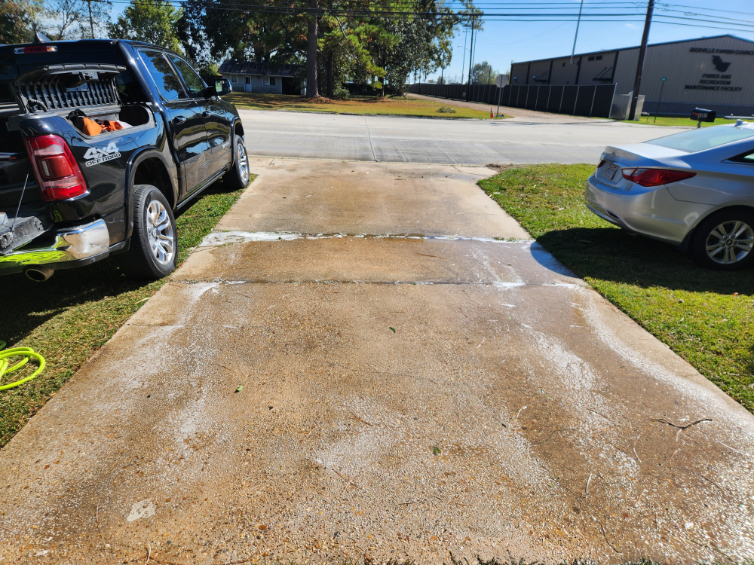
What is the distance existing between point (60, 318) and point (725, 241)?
6.62 m

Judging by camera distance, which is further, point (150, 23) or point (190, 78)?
point (150, 23)

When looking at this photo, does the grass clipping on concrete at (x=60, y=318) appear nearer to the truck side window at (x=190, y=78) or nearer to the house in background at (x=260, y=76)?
the truck side window at (x=190, y=78)

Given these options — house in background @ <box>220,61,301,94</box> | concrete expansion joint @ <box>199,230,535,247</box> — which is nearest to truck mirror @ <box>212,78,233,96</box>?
concrete expansion joint @ <box>199,230,535,247</box>

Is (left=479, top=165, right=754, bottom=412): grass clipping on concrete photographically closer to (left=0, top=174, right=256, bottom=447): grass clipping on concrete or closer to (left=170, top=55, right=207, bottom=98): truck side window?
(left=0, top=174, right=256, bottom=447): grass clipping on concrete

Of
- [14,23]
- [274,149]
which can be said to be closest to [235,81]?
[14,23]

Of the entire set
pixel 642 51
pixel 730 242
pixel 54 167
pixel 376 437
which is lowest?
pixel 376 437

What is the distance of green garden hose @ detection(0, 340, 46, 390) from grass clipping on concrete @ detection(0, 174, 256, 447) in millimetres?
37

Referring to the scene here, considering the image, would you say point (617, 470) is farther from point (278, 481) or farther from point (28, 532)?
point (28, 532)

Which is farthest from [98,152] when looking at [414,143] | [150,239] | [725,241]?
[414,143]

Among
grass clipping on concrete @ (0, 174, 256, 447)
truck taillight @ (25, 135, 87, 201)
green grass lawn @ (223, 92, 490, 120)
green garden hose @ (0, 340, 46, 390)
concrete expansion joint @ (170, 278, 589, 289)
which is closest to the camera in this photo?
grass clipping on concrete @ (0, 174, 256, 447)

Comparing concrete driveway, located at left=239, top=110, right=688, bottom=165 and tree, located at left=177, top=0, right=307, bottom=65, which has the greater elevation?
tree, located at left=177, top=0, right=307, bottom=65

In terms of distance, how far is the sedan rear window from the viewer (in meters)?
5.51

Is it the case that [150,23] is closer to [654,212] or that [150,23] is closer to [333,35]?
[333,35]

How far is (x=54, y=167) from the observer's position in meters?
3.43
